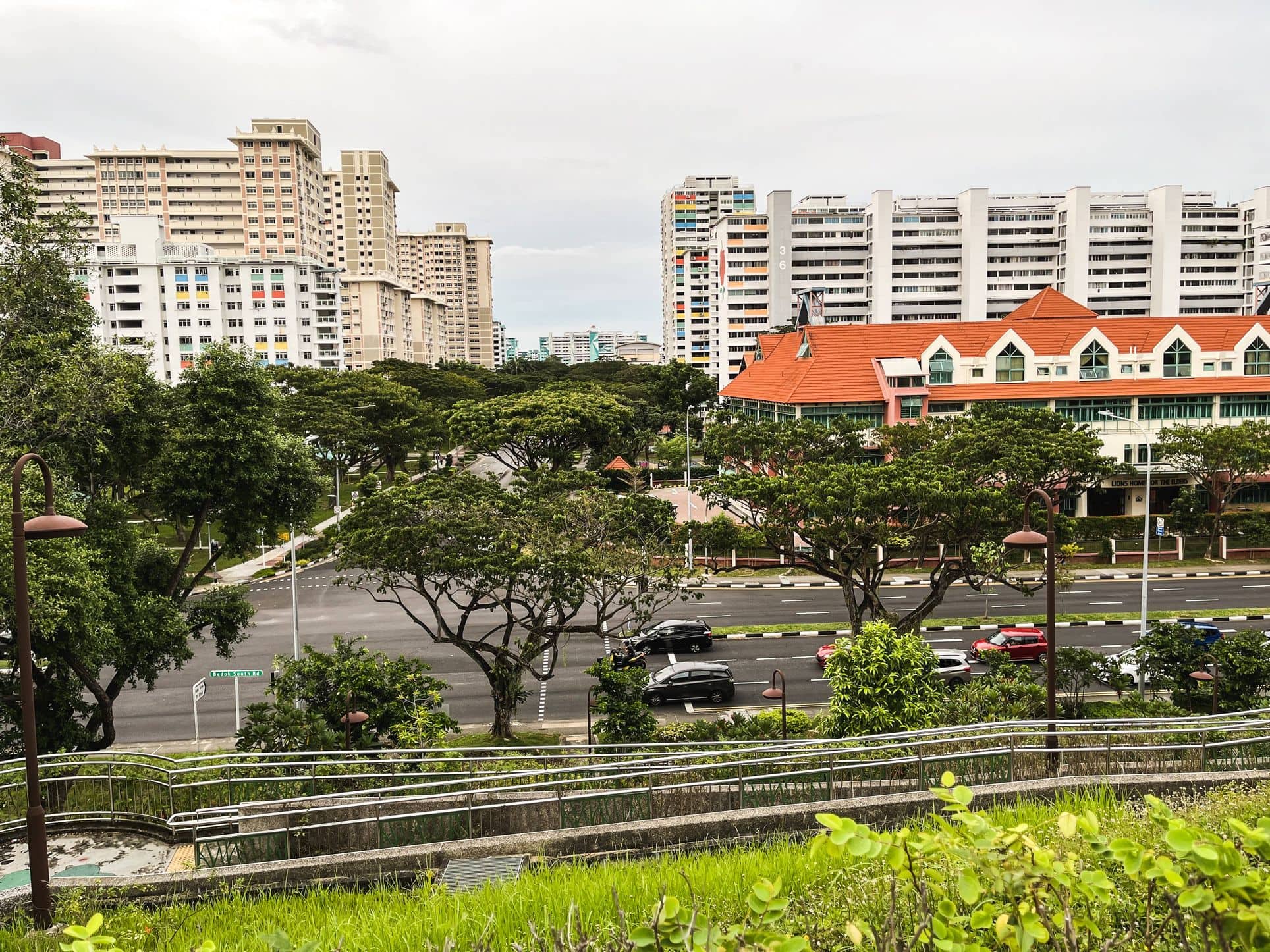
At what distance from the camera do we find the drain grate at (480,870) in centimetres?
768

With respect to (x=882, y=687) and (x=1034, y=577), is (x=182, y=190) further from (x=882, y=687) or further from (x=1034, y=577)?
(x=882, y=687)

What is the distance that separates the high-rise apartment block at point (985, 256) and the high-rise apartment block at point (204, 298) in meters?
44.0

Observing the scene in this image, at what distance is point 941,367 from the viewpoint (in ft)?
160

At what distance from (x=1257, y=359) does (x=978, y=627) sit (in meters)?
30.5

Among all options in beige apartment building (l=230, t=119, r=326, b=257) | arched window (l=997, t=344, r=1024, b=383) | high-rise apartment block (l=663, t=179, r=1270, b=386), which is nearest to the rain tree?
arched window (l=997, t=344, r=1024, b=383)

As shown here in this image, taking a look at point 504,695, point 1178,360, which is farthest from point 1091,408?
point 504,695

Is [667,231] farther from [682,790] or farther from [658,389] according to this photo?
[682,790]

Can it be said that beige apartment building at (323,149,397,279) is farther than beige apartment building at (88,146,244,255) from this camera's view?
Yes

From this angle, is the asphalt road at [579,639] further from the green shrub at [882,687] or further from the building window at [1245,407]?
the building window at [1245,407]

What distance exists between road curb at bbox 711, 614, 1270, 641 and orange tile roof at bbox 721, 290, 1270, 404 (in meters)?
19.5

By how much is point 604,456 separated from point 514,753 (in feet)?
132

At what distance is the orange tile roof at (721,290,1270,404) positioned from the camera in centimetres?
4762

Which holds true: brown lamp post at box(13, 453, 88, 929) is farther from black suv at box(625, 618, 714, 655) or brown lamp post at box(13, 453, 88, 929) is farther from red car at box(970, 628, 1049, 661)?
red car at box(970, 628, 1049, 661)

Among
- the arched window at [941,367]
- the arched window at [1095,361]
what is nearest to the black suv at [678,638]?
the arched window at [941,367]
